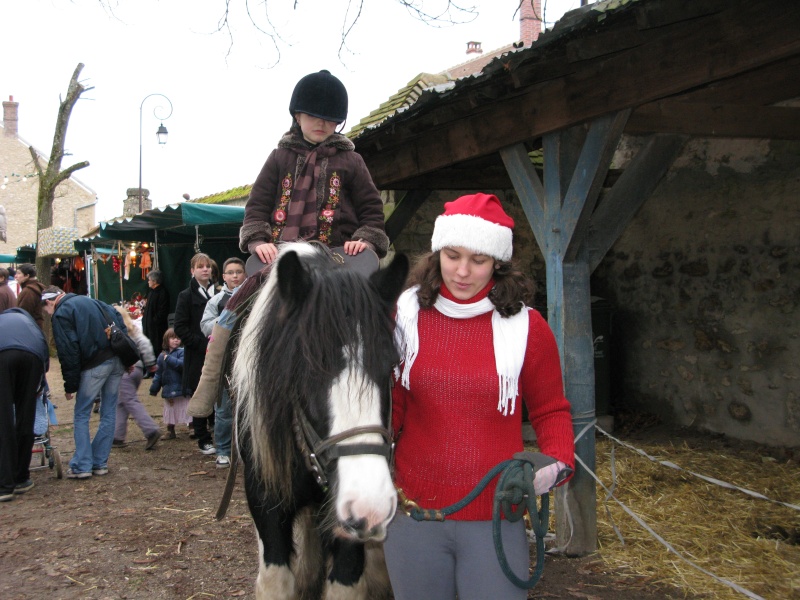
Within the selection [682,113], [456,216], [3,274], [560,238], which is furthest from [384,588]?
[3,274]

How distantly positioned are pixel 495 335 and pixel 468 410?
0.23 metres

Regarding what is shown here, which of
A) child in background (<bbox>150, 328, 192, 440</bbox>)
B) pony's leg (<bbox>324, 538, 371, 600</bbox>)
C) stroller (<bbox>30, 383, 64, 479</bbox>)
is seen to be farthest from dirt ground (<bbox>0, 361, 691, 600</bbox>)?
pony's leg (<bbox>324, 538, 371, 600</bbox>)

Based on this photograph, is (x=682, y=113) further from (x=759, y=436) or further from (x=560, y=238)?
(x=759, y=436)

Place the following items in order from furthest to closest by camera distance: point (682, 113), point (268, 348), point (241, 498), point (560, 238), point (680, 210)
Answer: point (680, 210) < point (241, 498) < point (682, 113) < point (560, 238) < point (268, 348)

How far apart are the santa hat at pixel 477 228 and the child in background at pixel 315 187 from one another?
42.5 inches

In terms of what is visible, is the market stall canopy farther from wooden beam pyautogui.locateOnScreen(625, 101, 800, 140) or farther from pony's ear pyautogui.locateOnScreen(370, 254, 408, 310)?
pony's ear pyautogui.locateOnScreen(370, 254, 408, 310)

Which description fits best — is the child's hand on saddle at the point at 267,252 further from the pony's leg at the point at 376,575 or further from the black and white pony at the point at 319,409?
the pony's leg at the point at 376,575

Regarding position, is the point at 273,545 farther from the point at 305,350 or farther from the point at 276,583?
the point at 305,350

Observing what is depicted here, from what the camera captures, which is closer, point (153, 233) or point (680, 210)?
point (680, 210)

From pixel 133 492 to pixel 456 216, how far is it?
16.3 feet

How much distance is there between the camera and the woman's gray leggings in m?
1.90

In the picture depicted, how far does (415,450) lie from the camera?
2080mm

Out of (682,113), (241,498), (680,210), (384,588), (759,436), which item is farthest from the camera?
(680,210)

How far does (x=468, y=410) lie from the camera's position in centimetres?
198
